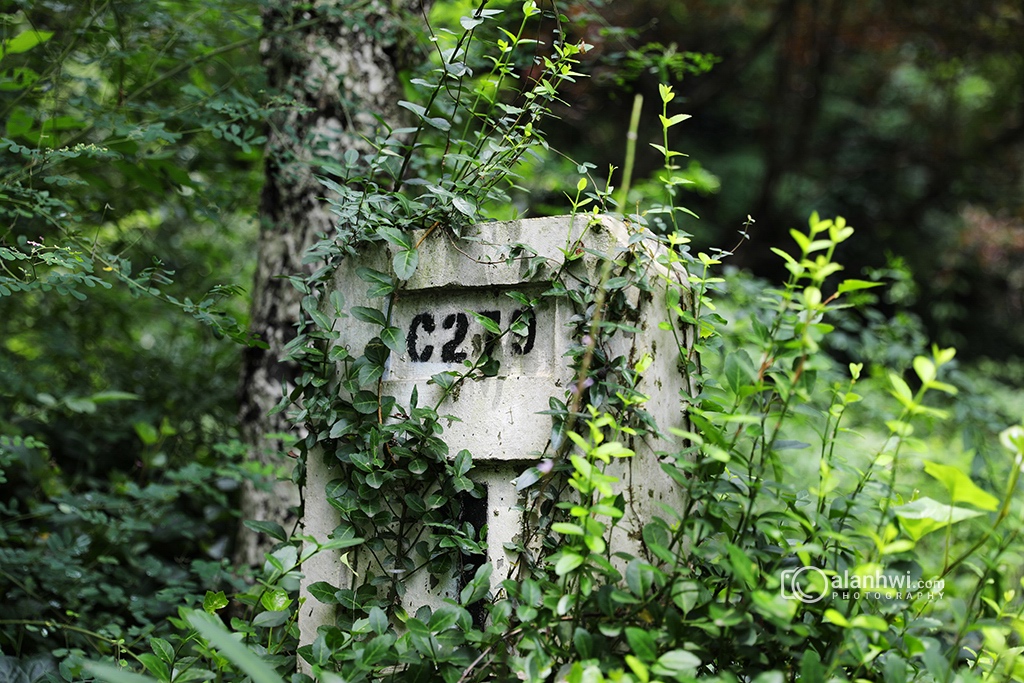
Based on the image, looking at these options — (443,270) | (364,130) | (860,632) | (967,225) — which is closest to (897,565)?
(860,632)

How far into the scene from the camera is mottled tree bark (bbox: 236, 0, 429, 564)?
2057 millimetres

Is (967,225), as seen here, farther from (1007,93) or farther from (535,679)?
(535,679)

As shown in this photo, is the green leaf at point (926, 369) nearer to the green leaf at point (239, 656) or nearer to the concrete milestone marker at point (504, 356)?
the concrete milestone marker at point (504, 356)

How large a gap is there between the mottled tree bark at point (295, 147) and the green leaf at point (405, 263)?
0.78 meters

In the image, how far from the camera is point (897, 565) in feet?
6.11

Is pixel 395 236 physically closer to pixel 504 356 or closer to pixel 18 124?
pixel 504 356

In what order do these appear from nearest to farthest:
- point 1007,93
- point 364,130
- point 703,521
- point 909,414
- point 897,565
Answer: point 909,414 < point 703,521 < point 897,565 < point 364,130 < point 1007,93

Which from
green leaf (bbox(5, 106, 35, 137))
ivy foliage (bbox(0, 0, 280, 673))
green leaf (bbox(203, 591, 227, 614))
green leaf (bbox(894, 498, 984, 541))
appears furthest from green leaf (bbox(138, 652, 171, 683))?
green leaf (bbox(5, 106, 35, 137))

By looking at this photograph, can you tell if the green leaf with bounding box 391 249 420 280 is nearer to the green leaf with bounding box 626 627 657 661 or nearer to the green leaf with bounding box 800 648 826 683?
the green leaf with bounding box 626 627 657 661

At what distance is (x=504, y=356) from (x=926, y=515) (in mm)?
714

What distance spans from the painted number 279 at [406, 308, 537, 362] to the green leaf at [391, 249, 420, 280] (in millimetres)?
131

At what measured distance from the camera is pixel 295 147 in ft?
6.98

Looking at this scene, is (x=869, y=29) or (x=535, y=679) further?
(x=869, y=29)

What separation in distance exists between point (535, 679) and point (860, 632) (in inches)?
17.7
